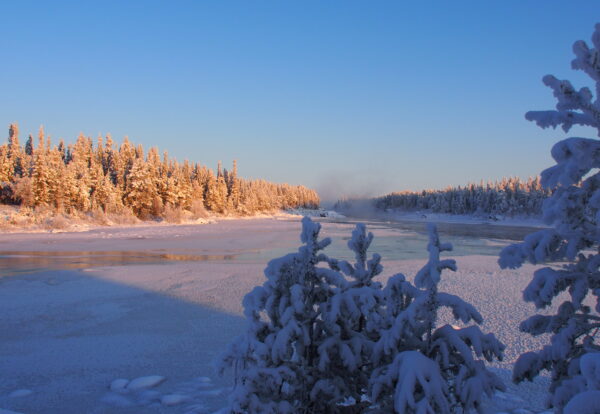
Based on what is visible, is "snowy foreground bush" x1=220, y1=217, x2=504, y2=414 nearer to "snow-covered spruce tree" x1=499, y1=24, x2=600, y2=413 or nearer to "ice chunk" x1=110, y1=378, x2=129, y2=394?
"snow-covered spruce tree" x1=499, y1=24, x2=600, y2=413

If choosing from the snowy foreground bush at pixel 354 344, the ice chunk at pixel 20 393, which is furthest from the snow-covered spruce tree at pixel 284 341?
the ice chunk at pixel 20 393

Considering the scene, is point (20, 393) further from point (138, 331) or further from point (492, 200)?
point (492, 200)

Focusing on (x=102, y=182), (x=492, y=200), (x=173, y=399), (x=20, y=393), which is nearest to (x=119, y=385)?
(x=173, y=399)

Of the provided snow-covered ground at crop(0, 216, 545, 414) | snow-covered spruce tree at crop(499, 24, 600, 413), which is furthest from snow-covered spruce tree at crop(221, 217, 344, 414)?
snow-covered ground at crop(0, 216, 545, 414)

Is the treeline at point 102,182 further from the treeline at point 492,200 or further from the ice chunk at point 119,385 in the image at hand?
the treeline at point 492,200

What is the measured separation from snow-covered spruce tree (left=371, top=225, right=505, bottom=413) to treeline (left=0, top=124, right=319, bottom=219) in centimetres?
5222

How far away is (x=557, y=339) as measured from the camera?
2596 millimetres

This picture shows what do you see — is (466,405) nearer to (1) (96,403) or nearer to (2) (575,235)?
(2) (575,235)

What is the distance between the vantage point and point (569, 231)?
2.52 meters

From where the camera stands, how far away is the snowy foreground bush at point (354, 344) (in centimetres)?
261

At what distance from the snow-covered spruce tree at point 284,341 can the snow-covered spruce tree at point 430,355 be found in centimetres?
55

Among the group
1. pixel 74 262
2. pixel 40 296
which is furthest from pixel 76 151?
pixel 40 296

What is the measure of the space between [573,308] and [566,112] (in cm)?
136

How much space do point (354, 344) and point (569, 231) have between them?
1.75 metres
